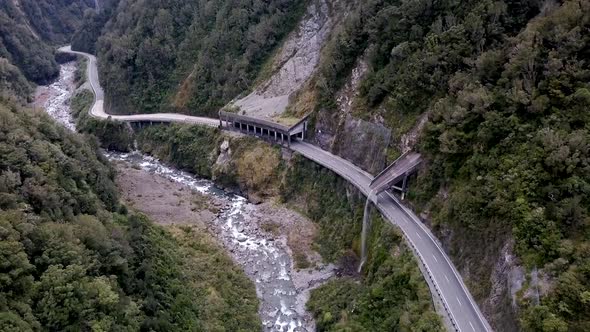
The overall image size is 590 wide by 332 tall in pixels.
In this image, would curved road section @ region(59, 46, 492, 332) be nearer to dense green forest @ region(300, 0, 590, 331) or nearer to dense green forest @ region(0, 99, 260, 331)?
dense green forest @ region(300, 0, 590, 331)

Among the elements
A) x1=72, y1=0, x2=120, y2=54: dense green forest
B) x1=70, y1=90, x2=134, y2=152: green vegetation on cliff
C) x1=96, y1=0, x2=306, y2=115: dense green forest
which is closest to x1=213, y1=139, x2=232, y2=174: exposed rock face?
x1=96, y1=0, x2=306, y2=115: dense green forest

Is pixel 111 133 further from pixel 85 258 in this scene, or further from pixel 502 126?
pixel 502 126

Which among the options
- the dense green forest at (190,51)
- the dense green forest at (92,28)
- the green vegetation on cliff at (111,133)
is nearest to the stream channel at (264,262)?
the green vegetation on cliff at (111,133)

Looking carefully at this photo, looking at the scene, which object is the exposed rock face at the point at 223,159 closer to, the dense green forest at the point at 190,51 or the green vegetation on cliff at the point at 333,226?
the green vegetation on cliff at the point at 333,226

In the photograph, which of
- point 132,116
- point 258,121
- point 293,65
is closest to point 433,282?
point 258,121

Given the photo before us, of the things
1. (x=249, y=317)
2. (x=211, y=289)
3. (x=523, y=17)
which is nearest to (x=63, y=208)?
(x=211, y=289)

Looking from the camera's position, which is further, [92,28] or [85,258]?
[92,28]

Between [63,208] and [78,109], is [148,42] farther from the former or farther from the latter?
[63,208]
